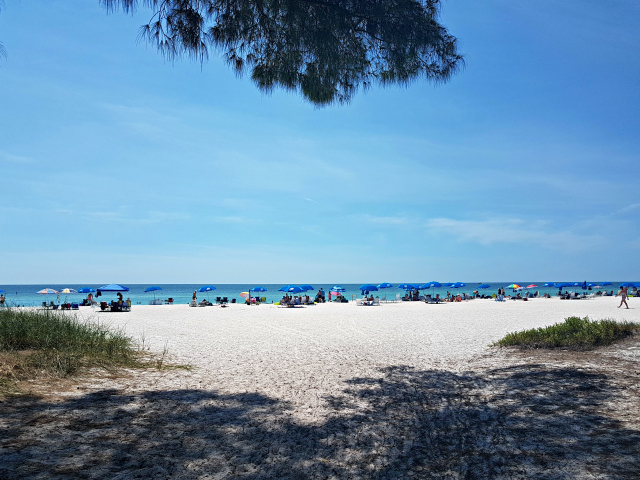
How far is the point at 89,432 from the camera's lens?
4.12 meters

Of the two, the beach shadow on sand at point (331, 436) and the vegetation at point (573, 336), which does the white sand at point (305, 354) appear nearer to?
the beach shadow on sand at point (331, 436)

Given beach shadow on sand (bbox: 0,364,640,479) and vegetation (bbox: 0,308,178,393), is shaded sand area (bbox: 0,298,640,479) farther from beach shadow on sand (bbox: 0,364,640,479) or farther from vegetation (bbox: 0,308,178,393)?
vegetation (bbox: 0,308,178,393)

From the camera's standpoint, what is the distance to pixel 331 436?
178 inches

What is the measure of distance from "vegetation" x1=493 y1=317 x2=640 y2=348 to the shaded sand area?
906 mm

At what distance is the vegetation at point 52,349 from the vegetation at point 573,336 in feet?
28.3

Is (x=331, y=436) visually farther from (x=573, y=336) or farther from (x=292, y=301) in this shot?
(x=292, y=301)

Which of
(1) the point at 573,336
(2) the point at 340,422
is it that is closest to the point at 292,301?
(1) the point at 573,336

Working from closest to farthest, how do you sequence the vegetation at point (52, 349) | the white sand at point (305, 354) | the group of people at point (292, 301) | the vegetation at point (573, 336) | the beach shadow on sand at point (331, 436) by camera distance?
the beach shadow on sand at point (331, 436)
the vegetation at point (52, 349)
the white sand at point (305, 354)
the vegetation at point (573, 336)
the group of people at point (292, 301)

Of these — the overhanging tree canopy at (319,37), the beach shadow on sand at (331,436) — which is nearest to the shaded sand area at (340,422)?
the beach shadow on sand at (331,436)

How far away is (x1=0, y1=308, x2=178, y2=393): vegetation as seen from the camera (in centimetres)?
595

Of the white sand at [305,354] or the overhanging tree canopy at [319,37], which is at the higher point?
the overhanging tree canopy at [319,37]

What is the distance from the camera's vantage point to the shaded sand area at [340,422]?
3643 mm

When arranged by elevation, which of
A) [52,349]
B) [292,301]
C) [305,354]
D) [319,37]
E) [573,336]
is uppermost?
[319,37]

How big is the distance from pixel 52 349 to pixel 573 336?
1122 cm
